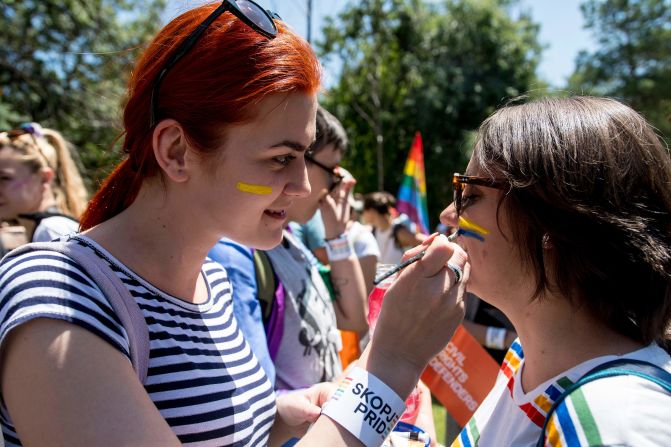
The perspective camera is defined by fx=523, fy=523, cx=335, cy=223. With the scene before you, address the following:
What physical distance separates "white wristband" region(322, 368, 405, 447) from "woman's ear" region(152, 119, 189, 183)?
0.68 meters

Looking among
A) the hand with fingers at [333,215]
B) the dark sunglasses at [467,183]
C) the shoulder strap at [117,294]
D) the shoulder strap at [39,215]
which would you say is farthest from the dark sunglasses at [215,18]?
the shoulder strap at [39,215]

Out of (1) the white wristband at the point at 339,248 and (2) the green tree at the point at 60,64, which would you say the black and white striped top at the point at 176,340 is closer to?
(1) the white wristband at the point at 339,248

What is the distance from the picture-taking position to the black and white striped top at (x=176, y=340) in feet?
3.34

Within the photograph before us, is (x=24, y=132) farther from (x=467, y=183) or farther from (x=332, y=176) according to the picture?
(x=467, y=183)

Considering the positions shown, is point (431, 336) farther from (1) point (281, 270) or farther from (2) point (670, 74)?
(2) point (670, 74)

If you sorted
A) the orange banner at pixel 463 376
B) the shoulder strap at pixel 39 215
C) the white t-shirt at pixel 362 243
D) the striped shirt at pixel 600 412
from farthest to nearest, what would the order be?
the white t-shirt at pixel 362 243, the shoulder strap at pixel 39 215, the orange banner at pixel 463 376, the striped shirt at pixel 600 412

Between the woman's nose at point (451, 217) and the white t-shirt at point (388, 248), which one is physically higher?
the woman's nose at point (451, 217)

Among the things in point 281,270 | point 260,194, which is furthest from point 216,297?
point 281,270

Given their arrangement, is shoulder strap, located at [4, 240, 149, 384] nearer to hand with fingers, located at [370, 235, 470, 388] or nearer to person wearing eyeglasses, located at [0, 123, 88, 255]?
hand with fingers, located at [370, 235, 470, 388]

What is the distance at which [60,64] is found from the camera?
11.0m

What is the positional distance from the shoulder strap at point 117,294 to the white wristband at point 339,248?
1.85m

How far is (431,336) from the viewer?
1.24 metres

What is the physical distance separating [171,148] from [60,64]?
11426 millimetres

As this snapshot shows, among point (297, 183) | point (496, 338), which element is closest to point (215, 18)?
point (297, 183)
